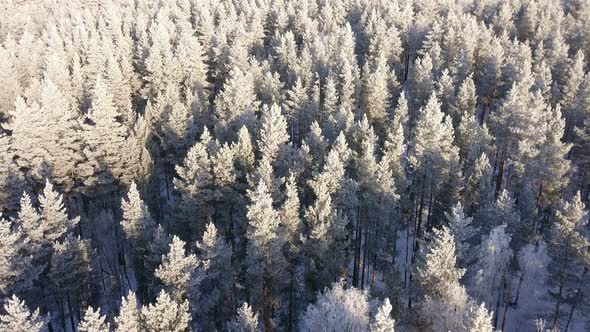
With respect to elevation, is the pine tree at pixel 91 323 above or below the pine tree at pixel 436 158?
below

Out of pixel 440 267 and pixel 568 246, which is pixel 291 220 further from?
pixel 568 246

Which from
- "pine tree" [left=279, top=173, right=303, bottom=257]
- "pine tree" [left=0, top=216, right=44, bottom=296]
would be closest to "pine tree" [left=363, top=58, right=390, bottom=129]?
"pine tree" [left=279, top=173, right=303, bottom=257]

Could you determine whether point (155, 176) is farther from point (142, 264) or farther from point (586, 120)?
point (586, 120)

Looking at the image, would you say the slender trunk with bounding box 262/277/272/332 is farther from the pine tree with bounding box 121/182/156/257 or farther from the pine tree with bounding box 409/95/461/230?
the pine tree with bounding box 409/95/461/230

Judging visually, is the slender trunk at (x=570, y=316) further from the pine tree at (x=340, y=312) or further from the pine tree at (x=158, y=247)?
the pine tree at (x=158, y=247)

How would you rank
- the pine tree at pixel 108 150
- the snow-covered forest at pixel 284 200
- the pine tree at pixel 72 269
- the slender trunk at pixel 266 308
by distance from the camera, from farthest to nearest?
1. the pine tree at pixel 108 150
2. the slender trunk at pixel 266 308
3. the pine tree at pixel 72 269
4. the snow-covered forest at pixel 284 200

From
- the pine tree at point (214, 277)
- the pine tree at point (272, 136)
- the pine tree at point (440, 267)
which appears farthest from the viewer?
the pine tree at point (272, 136)

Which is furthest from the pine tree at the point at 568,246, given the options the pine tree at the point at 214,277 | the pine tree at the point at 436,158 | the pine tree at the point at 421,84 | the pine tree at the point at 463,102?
the pine tree at the point at 421,84
